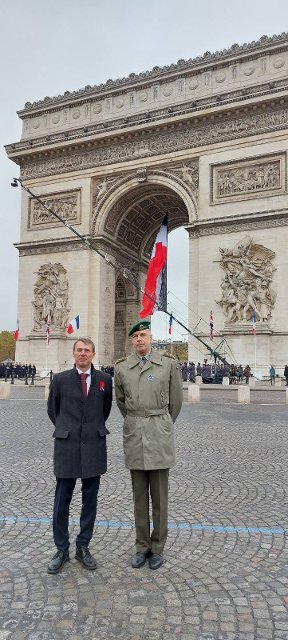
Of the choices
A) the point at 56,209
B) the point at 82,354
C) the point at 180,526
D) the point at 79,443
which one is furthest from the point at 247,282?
the point at 79,443

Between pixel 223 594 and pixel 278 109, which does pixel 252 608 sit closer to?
pixel 223 594

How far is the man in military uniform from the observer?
10.7 feet

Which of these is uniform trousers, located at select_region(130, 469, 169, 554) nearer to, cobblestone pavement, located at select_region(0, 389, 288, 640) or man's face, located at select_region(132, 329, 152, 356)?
cobblestone pavement, located at select_region(0, 389, 288, 640)

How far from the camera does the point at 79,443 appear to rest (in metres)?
3.24


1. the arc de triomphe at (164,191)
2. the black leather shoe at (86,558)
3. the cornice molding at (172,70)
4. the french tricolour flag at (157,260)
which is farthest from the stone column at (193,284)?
the black leather shoe at (86,558)

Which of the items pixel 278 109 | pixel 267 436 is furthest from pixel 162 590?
pixel 278 109

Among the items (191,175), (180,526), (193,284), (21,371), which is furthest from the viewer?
(21,371)

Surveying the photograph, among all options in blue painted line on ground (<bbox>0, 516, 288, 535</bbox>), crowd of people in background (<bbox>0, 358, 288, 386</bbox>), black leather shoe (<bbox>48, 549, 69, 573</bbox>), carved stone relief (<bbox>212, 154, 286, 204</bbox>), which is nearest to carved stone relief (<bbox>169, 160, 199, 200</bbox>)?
carved stone relief (<bbox>212, 154, 286, 204</bbox>)

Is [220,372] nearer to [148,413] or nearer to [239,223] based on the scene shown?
[239,223]

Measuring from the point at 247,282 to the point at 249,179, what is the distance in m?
5.36

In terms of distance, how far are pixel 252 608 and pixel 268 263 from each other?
22.4 m

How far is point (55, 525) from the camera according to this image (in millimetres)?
3211

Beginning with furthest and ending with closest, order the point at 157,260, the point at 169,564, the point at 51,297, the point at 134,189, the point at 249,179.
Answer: the point at 51,297, the point at 134,189, the point at 249,179, the point at 157,260, the point at 169,564

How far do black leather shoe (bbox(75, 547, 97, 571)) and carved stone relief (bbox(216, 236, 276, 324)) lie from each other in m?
21.2
